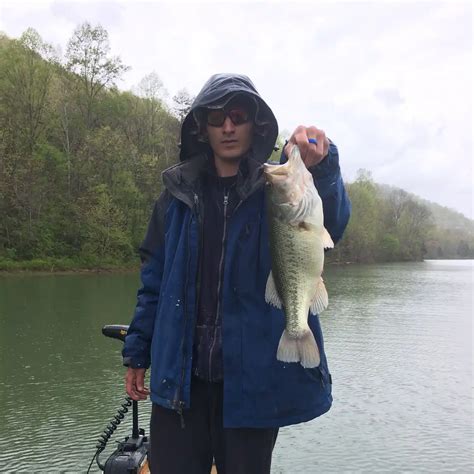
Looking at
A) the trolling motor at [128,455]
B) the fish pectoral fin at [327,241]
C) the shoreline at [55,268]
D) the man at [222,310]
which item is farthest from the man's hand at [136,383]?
the shoreline at [55,268]

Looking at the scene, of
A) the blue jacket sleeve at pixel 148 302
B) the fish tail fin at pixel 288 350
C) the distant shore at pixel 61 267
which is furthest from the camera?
the distant shore at pixel 61 267

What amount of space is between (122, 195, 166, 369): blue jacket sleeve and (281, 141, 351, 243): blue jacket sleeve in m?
0.68

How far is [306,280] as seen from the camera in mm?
2131

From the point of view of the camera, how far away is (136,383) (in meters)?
2.42

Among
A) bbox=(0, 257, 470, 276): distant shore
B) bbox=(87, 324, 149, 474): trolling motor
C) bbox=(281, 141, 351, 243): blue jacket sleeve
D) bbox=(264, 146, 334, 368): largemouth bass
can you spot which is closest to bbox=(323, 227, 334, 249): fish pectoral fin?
bbox=(264, 146, 334, 368): largemouth bass

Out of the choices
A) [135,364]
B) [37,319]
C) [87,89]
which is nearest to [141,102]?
[87,89]

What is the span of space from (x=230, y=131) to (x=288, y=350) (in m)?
1.02

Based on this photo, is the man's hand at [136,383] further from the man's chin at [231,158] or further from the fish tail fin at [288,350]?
the man's chin at [231,158]

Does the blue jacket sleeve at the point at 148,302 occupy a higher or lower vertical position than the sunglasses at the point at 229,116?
lower

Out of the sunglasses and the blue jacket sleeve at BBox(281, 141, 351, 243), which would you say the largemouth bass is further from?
the sunglasses

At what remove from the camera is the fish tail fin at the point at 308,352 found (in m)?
1.97

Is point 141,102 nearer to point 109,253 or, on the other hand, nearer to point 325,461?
point 109,253

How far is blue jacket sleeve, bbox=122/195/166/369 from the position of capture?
2383 millimetres

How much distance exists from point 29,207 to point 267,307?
3140 centimetres
